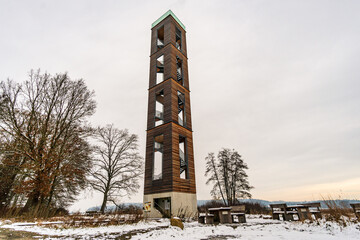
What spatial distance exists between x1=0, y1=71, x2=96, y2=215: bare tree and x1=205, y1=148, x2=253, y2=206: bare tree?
675 inches

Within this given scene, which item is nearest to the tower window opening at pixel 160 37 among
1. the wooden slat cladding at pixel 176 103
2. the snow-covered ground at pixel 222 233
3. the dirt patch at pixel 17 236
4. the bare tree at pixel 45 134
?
the wooden slat cladding at pixel 176 103

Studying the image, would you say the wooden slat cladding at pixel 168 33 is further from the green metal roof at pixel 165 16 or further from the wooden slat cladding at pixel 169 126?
the green metal roof at pixel 165 16

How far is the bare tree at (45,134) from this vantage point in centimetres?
1203

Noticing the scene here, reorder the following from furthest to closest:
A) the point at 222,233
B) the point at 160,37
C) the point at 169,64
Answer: the point at 160,37, the point at 169,64, the point at 222,233

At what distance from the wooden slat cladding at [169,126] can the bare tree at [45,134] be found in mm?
5820

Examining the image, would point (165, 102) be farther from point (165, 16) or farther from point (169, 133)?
point (165, 16)

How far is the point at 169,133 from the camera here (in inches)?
639

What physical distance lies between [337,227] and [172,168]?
1108 cm

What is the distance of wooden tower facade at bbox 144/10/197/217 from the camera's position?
14906 mm

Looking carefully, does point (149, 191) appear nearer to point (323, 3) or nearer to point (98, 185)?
point (98, 185)

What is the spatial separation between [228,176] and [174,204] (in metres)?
13.3

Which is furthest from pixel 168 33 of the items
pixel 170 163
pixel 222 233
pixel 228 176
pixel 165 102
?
pixel 222 233

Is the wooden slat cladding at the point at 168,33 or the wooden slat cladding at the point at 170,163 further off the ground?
the wooden slat cladding at the point at 168,33

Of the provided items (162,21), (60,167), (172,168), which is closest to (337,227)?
(172,168)
